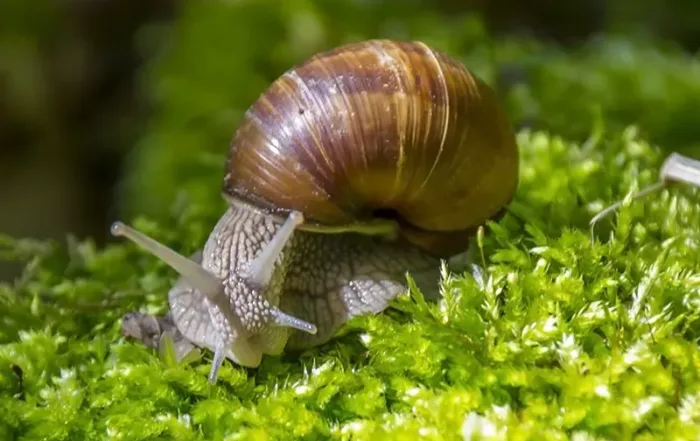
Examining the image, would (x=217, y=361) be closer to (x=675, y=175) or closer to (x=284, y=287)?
(x=284, y=287)

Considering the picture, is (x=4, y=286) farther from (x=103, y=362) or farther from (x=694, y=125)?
(x=694, y=125)

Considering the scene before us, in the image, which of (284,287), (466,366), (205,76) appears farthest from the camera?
(205,76)

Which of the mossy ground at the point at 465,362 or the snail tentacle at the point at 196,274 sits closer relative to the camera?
the mossy ground at the point at 465,362

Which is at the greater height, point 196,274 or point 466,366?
point 196,274

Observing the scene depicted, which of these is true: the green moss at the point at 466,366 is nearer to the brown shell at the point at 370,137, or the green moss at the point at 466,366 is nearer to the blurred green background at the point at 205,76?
the brown shell at the point at 370,137

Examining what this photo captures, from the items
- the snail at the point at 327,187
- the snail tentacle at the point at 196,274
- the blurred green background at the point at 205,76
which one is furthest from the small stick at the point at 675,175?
the snail tentacle at the point at 196,274

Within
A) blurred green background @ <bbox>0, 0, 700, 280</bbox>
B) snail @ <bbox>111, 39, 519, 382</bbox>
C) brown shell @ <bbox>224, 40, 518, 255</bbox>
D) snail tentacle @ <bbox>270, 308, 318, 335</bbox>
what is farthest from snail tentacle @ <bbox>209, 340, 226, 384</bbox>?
blurred green background @ <bbox>0, 0, 700, 280</bbox>

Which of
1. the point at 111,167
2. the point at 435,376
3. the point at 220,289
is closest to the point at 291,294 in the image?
the point at 220,289

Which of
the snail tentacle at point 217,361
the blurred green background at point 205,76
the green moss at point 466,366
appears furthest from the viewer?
the blurred green background at point 205,76

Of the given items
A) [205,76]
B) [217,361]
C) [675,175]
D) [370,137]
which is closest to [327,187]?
[370,137]
